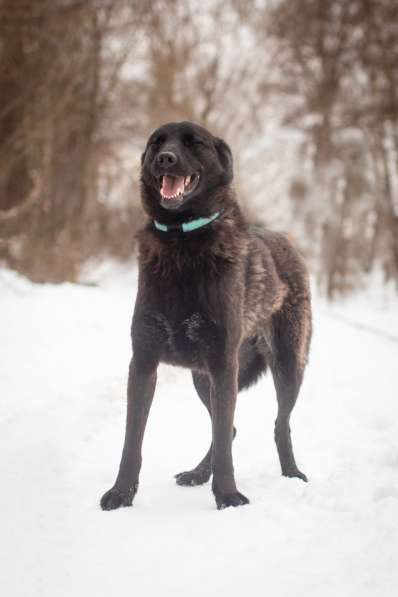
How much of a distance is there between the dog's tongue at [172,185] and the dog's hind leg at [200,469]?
1208 mm

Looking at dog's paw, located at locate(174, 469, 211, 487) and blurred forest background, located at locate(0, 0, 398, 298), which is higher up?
blurred forest background, located at locate(0, 0, 398, 298)

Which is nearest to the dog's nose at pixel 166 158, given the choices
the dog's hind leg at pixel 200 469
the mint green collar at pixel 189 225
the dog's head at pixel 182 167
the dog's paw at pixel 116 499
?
the dog's head at pixel 182 167

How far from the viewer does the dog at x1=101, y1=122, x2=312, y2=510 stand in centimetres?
321

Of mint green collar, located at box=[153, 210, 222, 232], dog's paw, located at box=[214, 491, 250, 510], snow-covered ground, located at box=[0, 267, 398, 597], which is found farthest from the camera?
mint green collar, located at box=[153, 210, 222, 232]

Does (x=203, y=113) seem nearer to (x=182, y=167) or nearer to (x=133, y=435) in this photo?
(x=182, y=167)

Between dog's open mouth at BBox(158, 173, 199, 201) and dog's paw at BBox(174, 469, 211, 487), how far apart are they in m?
1.68

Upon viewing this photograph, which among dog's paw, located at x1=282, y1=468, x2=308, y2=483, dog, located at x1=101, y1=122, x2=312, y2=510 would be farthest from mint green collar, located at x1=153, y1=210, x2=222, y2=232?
dog's paw, located at x1=282, y1=468, x2=308, y2=483

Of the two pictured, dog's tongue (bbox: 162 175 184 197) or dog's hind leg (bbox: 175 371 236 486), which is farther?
dog's hind leg (bbox: 175 371 236 486)

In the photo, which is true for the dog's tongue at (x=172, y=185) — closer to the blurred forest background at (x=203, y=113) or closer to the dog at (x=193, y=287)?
the dog at (x=193, y=287)

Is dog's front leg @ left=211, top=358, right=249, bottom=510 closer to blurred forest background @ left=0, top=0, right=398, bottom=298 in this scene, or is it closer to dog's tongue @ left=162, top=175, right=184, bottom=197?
dog's tongue @ left=162, top=175, right=184, bottom=197

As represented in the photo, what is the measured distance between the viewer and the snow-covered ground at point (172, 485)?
2.42 m

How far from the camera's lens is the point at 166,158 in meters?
3.17

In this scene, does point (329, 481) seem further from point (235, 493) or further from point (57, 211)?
point (57, 211)

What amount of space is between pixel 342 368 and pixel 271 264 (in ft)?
13.1
